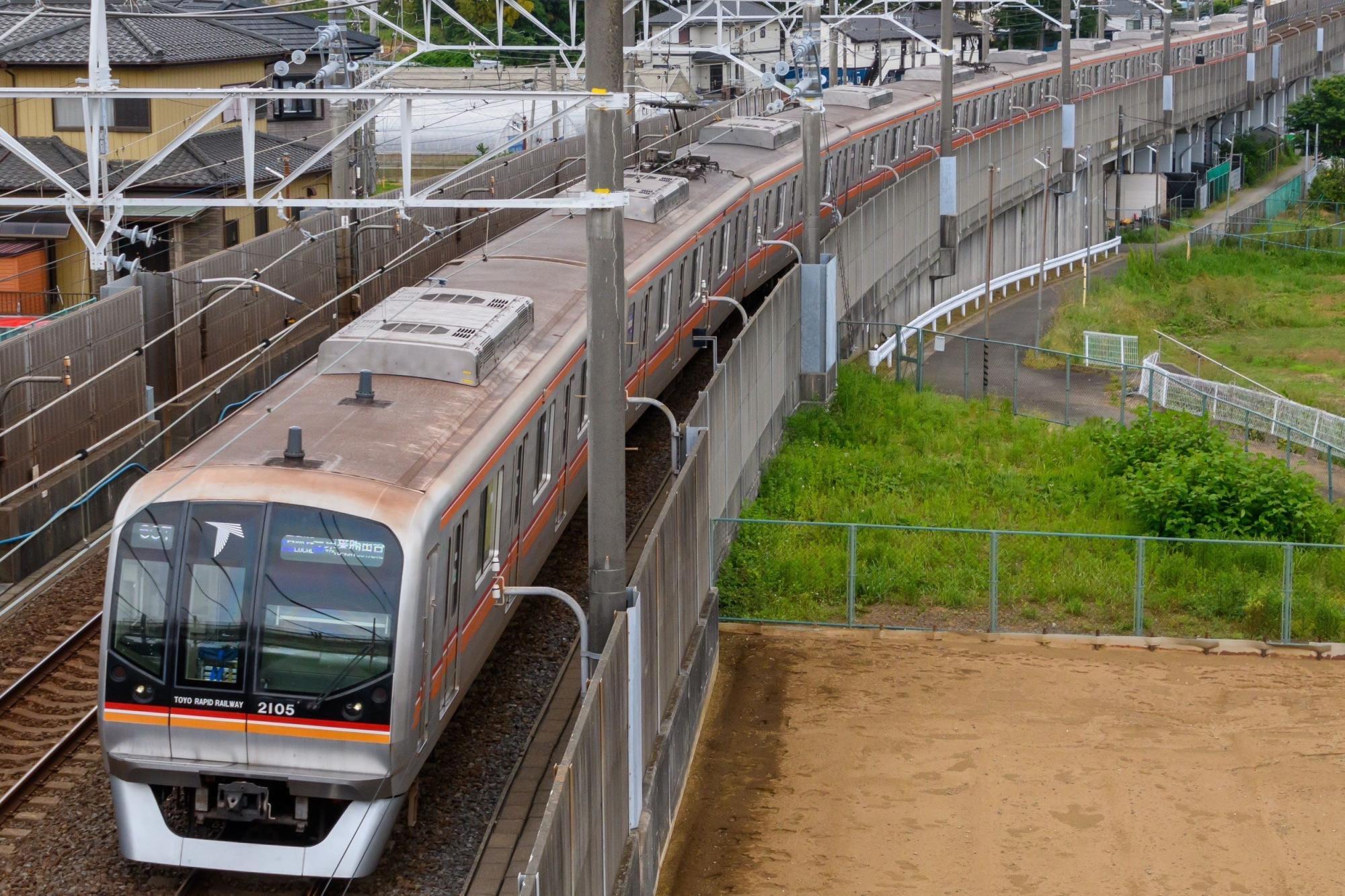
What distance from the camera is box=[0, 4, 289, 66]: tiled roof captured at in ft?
113

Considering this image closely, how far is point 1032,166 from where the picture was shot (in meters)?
49.1

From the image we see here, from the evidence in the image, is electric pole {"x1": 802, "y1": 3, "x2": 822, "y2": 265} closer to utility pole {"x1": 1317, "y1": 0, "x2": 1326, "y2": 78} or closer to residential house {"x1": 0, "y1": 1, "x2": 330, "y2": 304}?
residential house {"x1": 0, "y1": 1, "x2": 330, "y2": 304}

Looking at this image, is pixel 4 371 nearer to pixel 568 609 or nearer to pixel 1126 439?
pixel 568 609

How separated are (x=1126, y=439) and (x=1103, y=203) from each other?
1472 inches

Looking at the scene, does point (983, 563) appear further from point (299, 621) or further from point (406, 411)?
point (299, 621)

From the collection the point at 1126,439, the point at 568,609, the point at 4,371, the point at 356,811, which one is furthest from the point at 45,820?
the point at 1126,439

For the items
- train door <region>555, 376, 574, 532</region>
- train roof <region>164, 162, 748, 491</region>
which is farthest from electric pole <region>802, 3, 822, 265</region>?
train door <region>555, 376, 574, 532</region>

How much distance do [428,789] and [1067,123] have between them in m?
40.8

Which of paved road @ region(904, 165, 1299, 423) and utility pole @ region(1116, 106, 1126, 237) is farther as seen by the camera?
utility pole @ region(1116, 106, 1126, 237)

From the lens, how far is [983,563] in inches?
819

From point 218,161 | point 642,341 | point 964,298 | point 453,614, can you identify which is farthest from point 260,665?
point 964,298

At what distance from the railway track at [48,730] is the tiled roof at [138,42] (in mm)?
19798

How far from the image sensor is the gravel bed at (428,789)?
11.9 meters

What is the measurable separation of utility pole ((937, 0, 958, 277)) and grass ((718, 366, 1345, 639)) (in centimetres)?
1416
